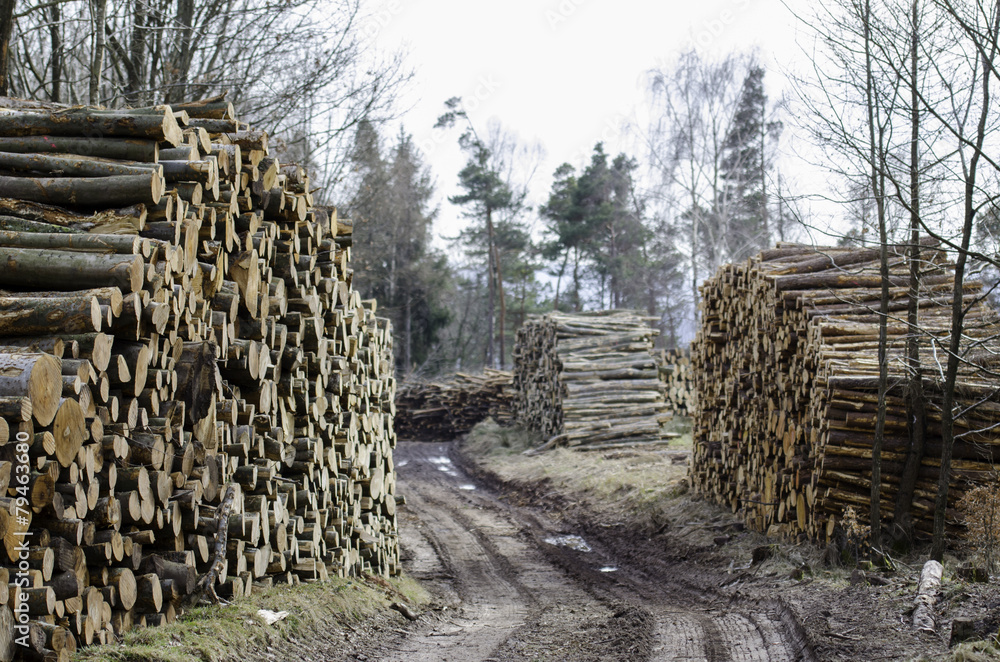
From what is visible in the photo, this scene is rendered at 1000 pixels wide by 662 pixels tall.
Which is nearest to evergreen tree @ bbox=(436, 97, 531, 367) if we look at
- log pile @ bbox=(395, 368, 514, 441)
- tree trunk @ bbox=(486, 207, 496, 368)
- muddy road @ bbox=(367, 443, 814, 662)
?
tree trunk @ bbox=(486, 207, 496, 368)

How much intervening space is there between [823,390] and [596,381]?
33.6 feet

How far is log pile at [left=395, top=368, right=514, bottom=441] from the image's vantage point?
1008 inches

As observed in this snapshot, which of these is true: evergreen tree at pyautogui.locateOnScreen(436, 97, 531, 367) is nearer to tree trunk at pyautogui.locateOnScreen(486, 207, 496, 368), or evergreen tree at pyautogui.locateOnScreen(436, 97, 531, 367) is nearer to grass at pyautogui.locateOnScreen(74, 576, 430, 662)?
tree trunk at pyautogui.locateOnScreen(486, 207, 496, 368)

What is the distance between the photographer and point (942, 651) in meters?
4.55

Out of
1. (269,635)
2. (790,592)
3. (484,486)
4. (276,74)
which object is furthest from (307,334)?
(484,486)

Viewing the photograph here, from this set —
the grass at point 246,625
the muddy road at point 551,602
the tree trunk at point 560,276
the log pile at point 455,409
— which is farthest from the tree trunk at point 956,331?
the tree trunk at point 560,276

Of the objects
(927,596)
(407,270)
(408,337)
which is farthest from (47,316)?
(407,270)

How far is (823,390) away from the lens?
791cm

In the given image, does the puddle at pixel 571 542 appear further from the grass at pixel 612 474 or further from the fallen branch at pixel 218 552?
the fallen branch at pixel 218 552

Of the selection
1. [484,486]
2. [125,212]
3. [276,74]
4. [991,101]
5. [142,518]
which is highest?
[276,74]

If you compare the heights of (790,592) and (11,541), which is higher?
(11,541)

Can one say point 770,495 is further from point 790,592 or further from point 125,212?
point 125,212

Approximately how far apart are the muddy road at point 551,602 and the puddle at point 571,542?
0.01 metres

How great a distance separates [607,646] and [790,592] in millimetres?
2069
